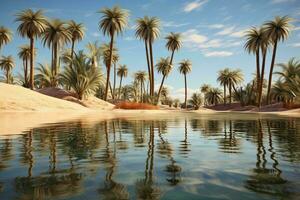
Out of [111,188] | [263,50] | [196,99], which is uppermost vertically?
[263,50]

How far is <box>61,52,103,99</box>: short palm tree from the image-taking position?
3775 cm

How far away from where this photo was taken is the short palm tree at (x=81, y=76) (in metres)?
37.8

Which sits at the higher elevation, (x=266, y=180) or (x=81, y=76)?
(x=81, y=76)

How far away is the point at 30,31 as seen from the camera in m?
44.3

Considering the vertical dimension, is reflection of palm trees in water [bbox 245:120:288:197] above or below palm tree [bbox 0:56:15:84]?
below

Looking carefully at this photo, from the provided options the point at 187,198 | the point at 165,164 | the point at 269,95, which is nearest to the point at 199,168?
the point at 165,164

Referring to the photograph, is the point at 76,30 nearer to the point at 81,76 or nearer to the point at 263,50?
the point at 81,76

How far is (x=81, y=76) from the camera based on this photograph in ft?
124

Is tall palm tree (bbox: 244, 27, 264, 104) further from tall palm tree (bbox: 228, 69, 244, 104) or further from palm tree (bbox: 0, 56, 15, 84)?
palm tree (bbox: 0, 56, 15, 84)

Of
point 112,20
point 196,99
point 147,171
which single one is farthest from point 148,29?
point 147,171

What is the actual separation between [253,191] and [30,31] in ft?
153

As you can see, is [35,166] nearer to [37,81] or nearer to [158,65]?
[37,81]

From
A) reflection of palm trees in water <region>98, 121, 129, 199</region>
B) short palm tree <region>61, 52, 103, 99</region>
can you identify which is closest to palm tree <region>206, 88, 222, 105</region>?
short palm tree <region>61, 52, 103, 99</region>

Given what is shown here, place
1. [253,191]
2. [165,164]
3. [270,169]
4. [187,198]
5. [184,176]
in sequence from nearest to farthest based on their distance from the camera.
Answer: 1. [187,198]
2. [253,191]
3. [184,176]
4. [270,169]
5. [165,164]
